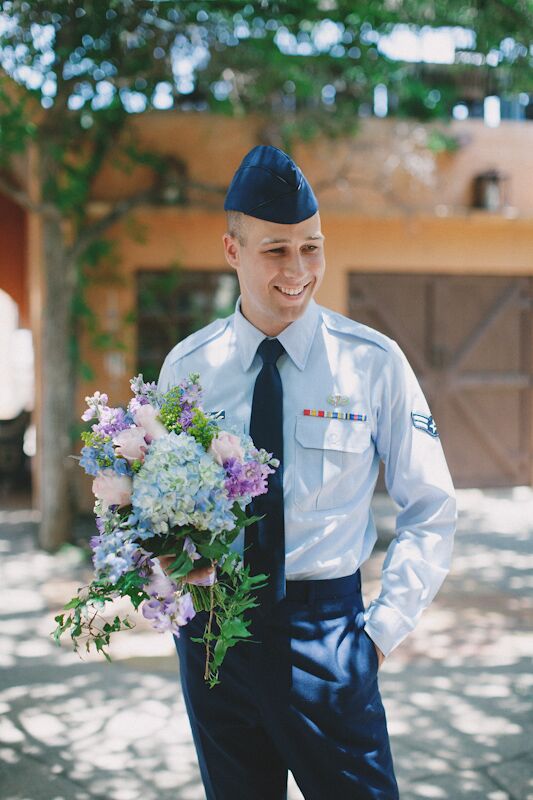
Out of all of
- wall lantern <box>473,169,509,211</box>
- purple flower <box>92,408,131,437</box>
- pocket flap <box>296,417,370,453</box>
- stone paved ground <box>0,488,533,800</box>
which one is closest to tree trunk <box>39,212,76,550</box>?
stone paved ground <box>0,488,533,800</box>

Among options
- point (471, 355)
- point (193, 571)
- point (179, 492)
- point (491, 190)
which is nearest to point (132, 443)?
point (179, 492)

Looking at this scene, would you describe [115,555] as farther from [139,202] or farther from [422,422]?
[139,202]

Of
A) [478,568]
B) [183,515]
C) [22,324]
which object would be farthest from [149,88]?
[22,324]

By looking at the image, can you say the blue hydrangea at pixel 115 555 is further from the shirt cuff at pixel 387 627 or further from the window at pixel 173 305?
the window at pixel 173 305

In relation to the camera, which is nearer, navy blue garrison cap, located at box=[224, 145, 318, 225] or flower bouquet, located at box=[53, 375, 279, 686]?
flower bouquet, located at box=[53, 375, 279, 686]

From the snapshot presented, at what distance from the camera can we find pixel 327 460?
1.85 m

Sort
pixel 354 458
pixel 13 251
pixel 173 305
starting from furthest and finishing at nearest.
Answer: pixel 13 251, pixel 173 305, pixel 354 458

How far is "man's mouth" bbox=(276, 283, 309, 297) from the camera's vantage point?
5.98 ft

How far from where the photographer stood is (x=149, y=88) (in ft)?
22.8

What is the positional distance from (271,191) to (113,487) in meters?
0.73

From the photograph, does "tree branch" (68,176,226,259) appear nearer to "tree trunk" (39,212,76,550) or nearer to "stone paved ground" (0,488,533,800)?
"tree trunk" (39,212,76,550)

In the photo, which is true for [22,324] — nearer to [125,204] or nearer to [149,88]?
[125,204]

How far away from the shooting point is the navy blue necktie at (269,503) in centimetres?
178

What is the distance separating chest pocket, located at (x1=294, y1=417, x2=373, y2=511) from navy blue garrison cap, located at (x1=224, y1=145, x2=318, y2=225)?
467 millimetres
